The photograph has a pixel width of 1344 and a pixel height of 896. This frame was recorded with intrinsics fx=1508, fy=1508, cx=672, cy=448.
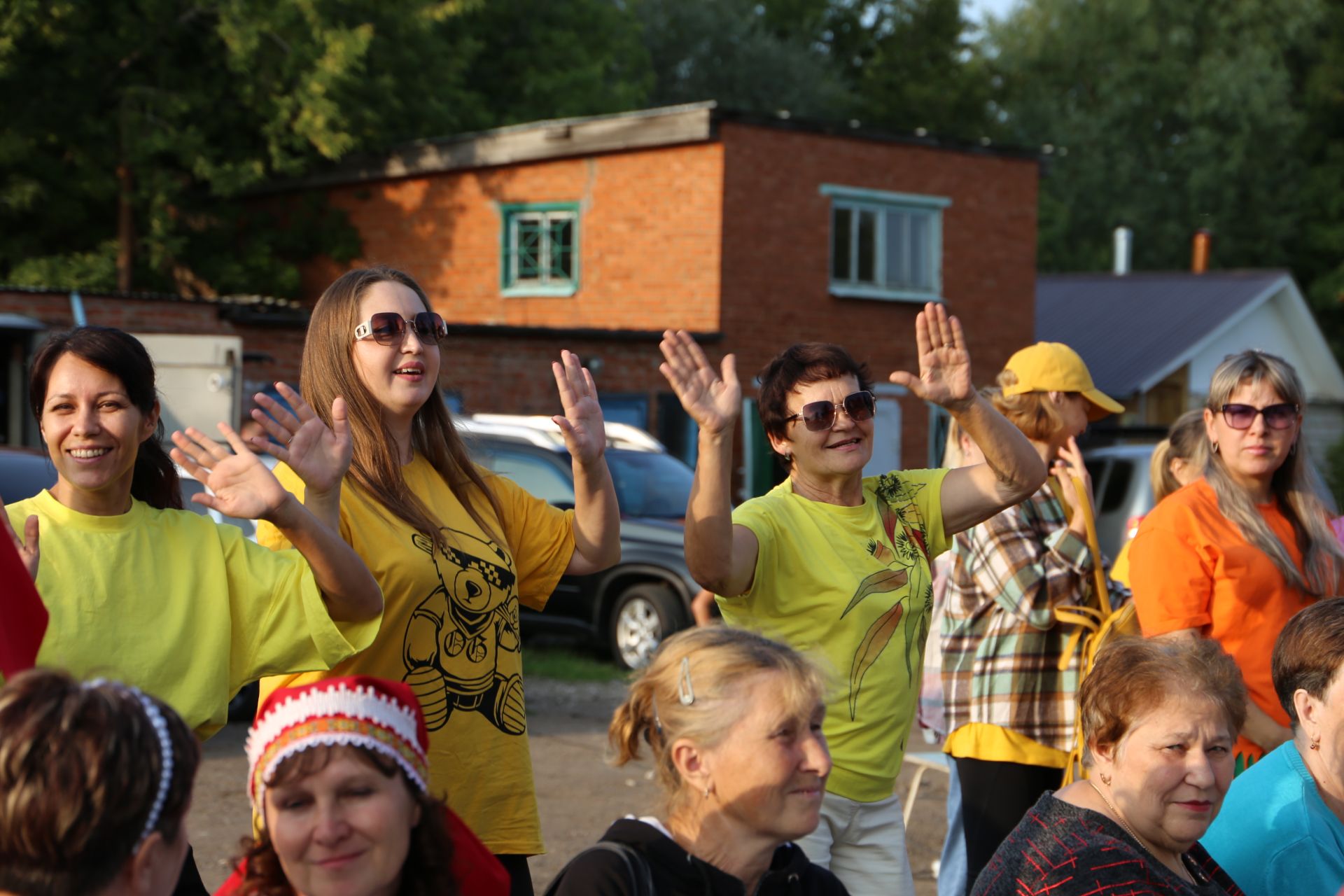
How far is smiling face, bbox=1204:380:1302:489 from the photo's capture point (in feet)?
14.7

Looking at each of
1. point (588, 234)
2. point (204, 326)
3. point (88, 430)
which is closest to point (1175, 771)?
point (88, 430)

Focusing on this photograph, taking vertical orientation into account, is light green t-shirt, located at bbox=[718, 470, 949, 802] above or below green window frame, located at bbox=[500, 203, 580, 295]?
below

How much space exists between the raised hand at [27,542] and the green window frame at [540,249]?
19.6m

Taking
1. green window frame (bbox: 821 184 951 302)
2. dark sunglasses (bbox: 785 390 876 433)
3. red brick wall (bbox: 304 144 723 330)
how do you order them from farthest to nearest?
green window frame (bbox: 821 184 951 302), red brick wall (bbox: 304 144 723 330), dark sunglasses (bbox: 785 390 876 433)

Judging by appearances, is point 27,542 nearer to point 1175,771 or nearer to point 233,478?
point 233,478

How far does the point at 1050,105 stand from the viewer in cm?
4634

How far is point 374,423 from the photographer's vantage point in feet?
11.2

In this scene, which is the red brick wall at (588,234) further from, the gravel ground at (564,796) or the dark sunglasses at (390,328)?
the dark sunglasses at (390,328)

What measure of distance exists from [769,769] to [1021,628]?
7.49ft

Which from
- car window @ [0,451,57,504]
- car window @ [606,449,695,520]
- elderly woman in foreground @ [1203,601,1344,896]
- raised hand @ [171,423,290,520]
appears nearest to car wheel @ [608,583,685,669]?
car window @ [606,449,695,520]

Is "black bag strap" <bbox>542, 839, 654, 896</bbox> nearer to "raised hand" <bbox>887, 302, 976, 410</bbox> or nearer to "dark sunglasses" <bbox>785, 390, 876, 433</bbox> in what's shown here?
"dark sunglasses" <bbox>785, 390, 876, 433</bbox>

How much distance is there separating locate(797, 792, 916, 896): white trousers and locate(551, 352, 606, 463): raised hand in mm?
1025

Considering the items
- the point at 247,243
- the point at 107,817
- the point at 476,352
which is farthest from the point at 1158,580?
the point at 247,243

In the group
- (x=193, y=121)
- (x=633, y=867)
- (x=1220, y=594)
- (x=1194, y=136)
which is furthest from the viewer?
(x=1194, y=136)
